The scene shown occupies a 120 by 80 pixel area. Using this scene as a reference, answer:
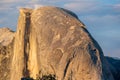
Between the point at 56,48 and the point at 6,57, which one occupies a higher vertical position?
the point at 56,48

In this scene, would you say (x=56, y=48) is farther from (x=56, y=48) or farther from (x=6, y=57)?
(x=6, y=57)

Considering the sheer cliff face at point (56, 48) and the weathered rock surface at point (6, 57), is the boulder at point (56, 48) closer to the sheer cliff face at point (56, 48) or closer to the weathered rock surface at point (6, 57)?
the sheer cliff face at point (56, 48)

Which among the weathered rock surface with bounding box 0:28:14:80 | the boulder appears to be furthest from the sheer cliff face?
the weathered rock surface with bounding box 0:28:14:80

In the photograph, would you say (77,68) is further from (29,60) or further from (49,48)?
(29,60)

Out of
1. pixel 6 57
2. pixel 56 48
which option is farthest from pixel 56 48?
pixel 6 57

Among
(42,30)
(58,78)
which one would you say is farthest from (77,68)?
(42,30)

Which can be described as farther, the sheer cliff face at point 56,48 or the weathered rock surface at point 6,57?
the weathered rock surface at point 6,57

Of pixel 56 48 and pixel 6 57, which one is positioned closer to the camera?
Result: pixel 56 48

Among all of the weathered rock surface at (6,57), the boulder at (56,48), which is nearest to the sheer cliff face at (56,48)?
the boulder at (56,48)

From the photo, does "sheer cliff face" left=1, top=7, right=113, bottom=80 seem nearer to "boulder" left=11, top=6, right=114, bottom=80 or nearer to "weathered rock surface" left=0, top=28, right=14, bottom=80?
"boulder" left=11, top=6, right=114, bottom=80
